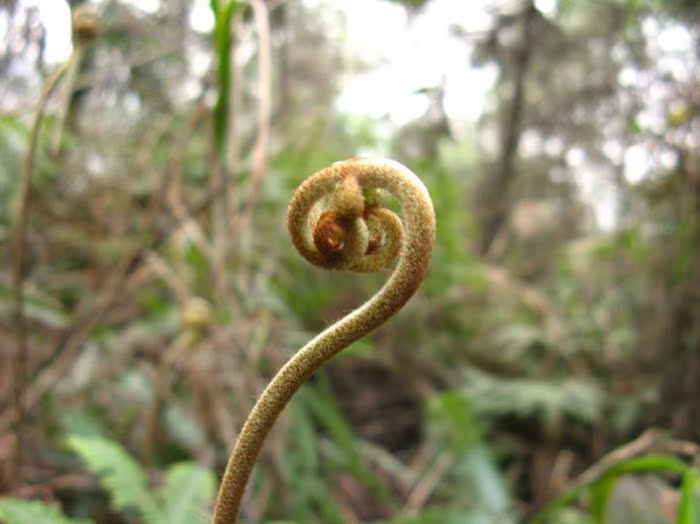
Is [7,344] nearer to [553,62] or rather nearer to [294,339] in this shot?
[294,339]

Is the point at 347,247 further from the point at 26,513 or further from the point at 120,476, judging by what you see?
the point at 120,476

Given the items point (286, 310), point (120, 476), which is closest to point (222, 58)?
point (120, 476)

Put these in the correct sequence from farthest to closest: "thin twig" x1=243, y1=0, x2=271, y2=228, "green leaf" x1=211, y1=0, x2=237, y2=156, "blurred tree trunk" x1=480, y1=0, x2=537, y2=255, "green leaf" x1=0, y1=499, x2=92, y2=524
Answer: "blurred tree trunk" x1=480, y1=0, x2=537, y2=255
"thin twig" x1=243, y1=0, x2=271, y2=228
"green leaf" x1=211, y1=0, x2=237, y2=156
"green leaf" x1=0, y1=499, x2=92, y2=524

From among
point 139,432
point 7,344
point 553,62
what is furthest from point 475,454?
point 553,62

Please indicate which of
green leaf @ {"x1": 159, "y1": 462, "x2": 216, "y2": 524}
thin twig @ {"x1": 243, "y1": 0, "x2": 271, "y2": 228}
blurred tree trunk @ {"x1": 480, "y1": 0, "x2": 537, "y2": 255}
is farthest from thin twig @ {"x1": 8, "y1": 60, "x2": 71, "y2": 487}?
blurred tree trunk @ {"x1": 480, "y1": 0, "x2": 537, "y2": 255}

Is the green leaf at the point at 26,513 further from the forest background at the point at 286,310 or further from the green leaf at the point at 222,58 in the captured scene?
the green leaf at the point at 222,58

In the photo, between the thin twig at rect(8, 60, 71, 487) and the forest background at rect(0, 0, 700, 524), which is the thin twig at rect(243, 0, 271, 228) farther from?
the thin twig at rect(8, 60, 71, 487)

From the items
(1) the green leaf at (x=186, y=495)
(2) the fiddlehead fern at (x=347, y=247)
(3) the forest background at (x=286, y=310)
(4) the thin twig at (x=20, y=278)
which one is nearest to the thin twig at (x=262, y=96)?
(3) the forest background at (x=286, y=310)
